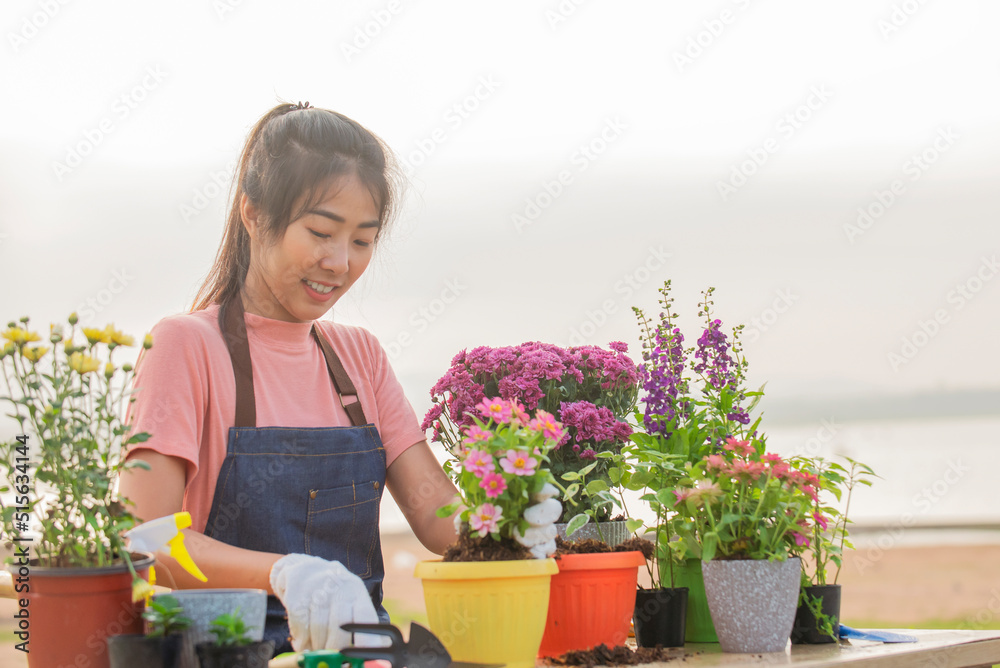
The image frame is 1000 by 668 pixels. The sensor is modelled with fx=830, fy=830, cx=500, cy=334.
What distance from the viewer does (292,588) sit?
3.67 feet

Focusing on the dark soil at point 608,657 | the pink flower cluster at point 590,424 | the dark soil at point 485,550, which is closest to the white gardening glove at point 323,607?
the dark soil at point 485,550

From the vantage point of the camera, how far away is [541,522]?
1194 millimetres

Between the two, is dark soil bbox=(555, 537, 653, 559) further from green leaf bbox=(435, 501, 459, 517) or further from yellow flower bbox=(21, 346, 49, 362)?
yellow flower bbox=(21, 346, 49, 362)

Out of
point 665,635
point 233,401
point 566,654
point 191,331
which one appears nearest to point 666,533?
point 665,635

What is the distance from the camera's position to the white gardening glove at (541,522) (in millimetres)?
1192

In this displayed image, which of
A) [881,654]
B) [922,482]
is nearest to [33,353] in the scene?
[881,654]

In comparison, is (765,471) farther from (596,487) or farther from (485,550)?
(485,550)

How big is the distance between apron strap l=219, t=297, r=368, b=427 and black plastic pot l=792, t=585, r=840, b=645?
3.09ft

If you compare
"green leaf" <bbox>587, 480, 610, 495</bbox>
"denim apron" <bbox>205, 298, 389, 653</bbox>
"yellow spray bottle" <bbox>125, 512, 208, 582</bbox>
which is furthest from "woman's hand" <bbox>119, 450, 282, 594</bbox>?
"green leaf" <bbox>587, 480, 610, 495</bbox>

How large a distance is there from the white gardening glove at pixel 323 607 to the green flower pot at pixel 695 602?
61 cm

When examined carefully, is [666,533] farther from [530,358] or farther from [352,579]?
[352,579]

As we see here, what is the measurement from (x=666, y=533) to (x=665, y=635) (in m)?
0.17

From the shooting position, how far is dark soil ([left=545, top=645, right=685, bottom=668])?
1.22 meters

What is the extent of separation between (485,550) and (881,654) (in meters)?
0.63
